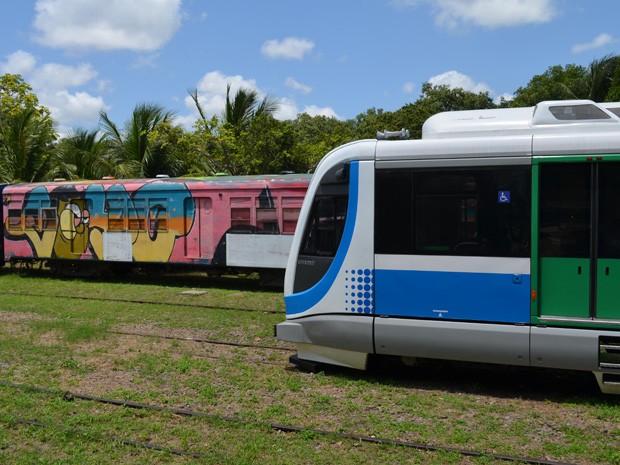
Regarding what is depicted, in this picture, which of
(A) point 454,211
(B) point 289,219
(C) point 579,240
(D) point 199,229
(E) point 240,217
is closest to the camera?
(C) point 579,240

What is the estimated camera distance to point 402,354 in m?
7.56

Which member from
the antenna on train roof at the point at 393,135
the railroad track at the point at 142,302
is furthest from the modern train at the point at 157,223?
the antenna on train roof at the point at 393,135

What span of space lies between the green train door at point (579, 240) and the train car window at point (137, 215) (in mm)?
12741

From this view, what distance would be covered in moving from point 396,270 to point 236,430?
Answer: 2.58 m

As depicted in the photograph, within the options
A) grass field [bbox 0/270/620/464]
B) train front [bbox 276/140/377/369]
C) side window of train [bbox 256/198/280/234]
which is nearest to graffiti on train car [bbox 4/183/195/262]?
side window of train [bbox 256/198/280/234]

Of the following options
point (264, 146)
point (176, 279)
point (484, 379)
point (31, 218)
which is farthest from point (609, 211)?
point (264, 146)

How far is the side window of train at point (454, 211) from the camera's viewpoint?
7.00 m

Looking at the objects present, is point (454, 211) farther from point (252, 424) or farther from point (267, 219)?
point (267, 219)

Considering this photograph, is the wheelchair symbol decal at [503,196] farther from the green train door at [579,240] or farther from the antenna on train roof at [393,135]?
the antenna on train roof at [393,135]

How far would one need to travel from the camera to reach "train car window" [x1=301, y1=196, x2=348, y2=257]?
7832 mm

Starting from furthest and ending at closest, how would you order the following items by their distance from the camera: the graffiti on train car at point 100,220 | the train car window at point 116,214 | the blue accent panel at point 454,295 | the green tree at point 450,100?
the green tree at point 450,100 < the train car window at point 116,214 < the graffiti on train car at point 100,220 < the blue accent panel at point 454,295

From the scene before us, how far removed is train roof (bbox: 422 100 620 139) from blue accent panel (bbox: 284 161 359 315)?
102 cm

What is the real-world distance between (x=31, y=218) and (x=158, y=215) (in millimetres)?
4781

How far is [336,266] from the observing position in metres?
7.79
